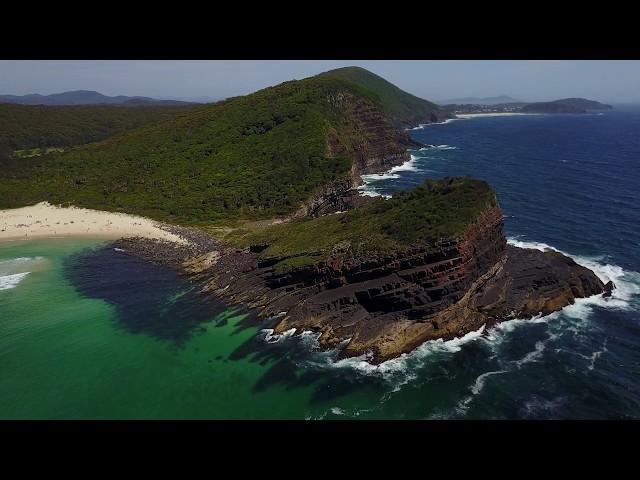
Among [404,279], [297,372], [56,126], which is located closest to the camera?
[297,372]

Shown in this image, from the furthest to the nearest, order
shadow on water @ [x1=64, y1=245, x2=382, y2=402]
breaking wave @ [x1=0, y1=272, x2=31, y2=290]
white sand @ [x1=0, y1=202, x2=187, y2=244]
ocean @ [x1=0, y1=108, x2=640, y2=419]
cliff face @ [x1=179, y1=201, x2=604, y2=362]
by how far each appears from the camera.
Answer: white sand @ [x1=0, y1=202, x2=187, y2=244] → breaking wave @ [x1=0, y1=272, x2=31, y2=290] → cliff face @ [x1=179, y1=201, x2=604, y2=362] → shadow on water @ [x1=64, y1=245, x2=382, y2=402] → ocean @ [x1=0, y1=108, x2=640, y2=419]

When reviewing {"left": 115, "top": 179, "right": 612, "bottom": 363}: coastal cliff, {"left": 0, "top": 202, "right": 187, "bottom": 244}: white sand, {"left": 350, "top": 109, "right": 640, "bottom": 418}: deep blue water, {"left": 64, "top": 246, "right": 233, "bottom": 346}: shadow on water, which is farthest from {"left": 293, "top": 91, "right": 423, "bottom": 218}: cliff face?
{"left": 64, "top": 246, "right": 233, "bottom": 346}: shadow on water

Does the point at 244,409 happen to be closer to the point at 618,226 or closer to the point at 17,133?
the point at 618,226

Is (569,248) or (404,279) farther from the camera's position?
(569,248)

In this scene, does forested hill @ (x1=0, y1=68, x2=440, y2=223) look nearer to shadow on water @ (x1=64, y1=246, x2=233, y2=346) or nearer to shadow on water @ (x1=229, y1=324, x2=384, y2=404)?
shadow on water @ (x1=64, y1=246, x2=233, y2=346)

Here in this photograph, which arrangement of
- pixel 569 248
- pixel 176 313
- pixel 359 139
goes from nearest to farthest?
pixel 176 313
pixel 569 248
pixel 359 139

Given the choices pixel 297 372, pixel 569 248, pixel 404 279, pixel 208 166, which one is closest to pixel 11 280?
pixel 297 372

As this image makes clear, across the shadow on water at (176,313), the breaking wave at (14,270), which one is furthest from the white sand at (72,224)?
the breaking wave at (14,270)

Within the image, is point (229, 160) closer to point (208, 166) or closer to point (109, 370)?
point (208, 166)
